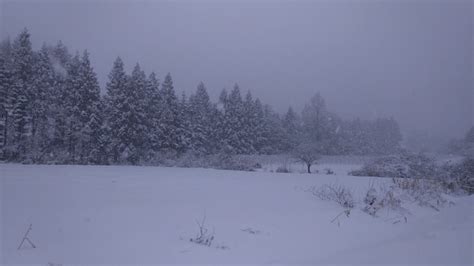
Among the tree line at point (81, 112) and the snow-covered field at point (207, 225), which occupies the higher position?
the tree line at point (81, 112)

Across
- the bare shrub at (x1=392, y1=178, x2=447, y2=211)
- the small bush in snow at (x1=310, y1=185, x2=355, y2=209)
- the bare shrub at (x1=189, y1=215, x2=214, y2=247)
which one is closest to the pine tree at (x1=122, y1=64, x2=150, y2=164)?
the small bush in snow at (x1=310, y1=185, x2=355, y2=209)

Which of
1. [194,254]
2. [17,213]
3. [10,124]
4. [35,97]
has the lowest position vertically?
[194,254]

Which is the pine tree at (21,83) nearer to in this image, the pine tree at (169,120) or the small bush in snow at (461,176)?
the pine tree at (169,120)

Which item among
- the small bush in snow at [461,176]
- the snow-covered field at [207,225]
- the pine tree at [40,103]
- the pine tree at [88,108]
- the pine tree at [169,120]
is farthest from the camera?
the pine tree at [169,120]

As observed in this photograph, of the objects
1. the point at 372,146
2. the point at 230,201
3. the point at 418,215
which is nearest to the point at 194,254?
the point at 230,201

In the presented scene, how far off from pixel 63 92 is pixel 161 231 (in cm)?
2607

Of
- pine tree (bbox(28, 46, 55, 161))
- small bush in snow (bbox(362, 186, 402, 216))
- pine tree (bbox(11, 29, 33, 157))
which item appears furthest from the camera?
pine tree (bbox(28, 46, 55, 161))

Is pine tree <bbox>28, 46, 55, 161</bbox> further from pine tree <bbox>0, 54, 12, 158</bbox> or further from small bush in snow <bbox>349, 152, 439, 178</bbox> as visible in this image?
small bush in snow <bbox>349, 152, 439, 178</bbox>

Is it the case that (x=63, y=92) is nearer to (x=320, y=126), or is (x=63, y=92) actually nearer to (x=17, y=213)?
(x=17, y=213)

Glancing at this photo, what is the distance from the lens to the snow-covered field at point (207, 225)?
14.2 ft

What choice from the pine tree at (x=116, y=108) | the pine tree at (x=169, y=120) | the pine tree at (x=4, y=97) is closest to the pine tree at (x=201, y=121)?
the pine tree at (x=169, y=120)

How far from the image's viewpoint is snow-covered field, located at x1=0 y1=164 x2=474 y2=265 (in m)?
4.32

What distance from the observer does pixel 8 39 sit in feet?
91.5

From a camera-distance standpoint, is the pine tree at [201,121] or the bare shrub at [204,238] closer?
the bare shrub at [204,238]
